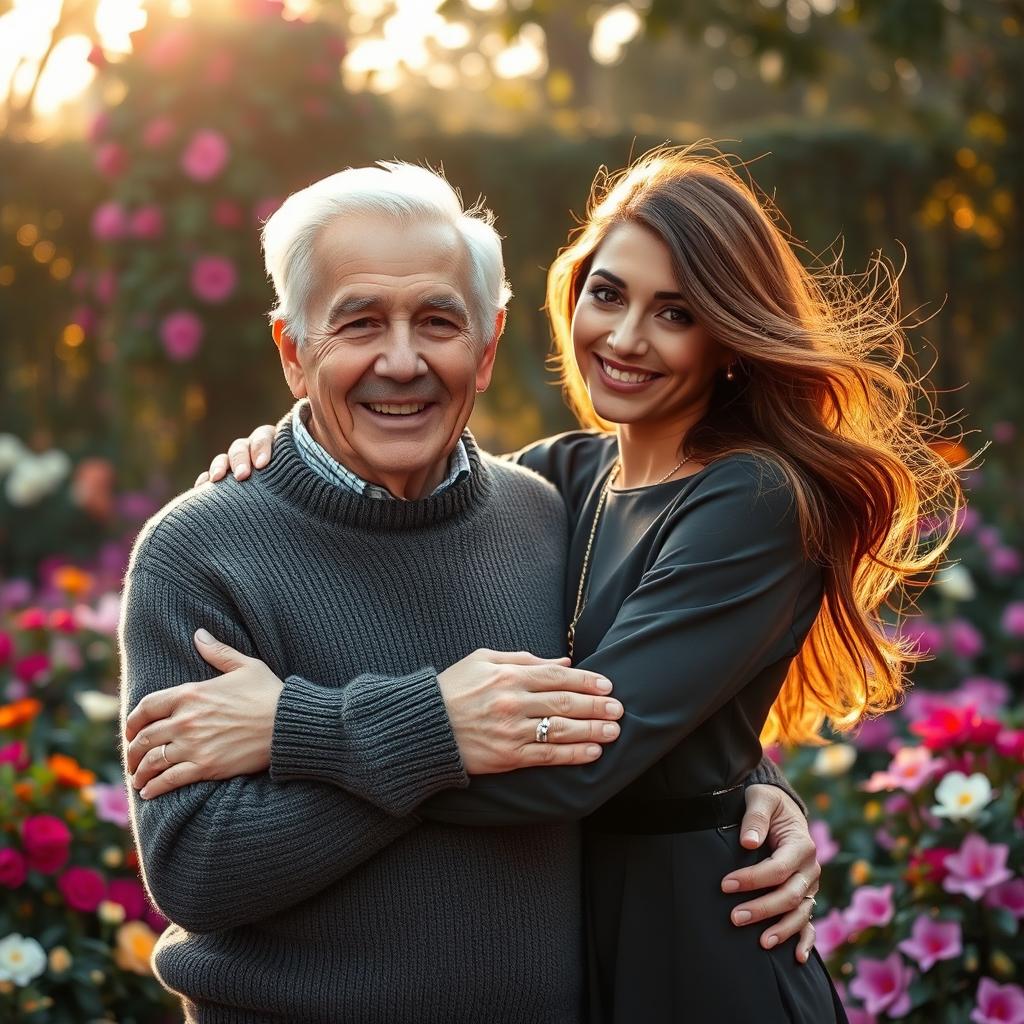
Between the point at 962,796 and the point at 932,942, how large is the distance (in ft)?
1.06

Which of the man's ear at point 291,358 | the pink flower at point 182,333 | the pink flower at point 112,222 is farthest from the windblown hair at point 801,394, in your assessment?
the pink flower at point 112,222

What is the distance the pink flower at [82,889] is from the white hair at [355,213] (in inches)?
57.8

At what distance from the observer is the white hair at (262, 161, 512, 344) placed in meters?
2.21

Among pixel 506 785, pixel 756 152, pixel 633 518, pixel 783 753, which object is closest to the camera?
pixel 506 785

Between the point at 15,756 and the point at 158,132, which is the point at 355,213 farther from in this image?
the point at 158,132

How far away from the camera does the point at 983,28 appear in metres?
6.54

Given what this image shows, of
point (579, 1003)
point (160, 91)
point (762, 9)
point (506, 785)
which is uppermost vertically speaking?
point (762, 9)

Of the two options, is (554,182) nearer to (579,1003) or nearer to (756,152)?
(756,152)

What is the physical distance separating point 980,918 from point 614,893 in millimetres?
1111

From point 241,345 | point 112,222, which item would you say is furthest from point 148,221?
point 241,345

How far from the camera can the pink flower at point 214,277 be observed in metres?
5.82

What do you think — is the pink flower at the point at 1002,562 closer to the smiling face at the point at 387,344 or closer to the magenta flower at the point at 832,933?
the magenta flower at the point at 832,933

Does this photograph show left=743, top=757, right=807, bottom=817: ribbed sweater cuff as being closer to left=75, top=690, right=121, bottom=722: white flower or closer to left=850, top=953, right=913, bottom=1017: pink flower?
left=850, top=953, right=913, bottom=1017: pink flower

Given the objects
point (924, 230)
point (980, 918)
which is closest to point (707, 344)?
point (980, 918)
